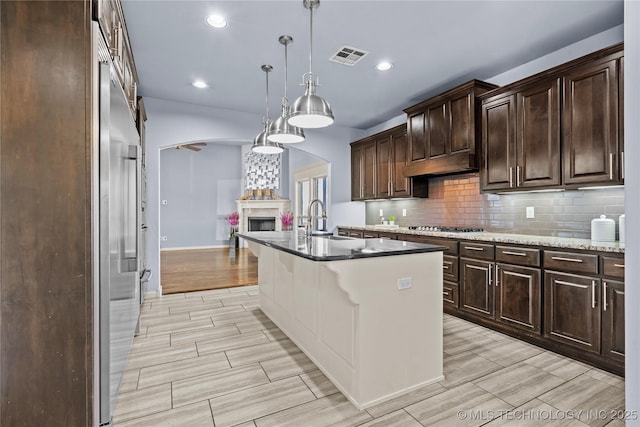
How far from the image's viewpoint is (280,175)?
33.2 ft

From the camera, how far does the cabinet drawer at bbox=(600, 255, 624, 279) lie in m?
2.26

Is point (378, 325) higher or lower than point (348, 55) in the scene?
lower

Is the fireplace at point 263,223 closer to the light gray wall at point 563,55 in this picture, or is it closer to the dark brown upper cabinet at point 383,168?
the dark brown upper cabinet at point 383,168

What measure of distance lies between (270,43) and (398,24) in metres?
1.17

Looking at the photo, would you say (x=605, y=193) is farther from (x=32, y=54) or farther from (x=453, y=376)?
(x=32, y=54)

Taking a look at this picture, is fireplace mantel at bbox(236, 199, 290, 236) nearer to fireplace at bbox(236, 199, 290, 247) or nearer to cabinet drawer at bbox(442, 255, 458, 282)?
fireplace at bbox(236, 199, 290, 247)

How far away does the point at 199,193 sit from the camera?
9.62 m

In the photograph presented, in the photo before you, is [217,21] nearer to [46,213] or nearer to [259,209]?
[46,213]

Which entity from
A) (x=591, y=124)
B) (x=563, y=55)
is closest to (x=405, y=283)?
(x=591, y=124)

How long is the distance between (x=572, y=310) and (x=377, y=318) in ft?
5.50

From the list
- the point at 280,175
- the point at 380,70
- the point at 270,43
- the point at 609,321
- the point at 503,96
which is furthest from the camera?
the point at 280,175

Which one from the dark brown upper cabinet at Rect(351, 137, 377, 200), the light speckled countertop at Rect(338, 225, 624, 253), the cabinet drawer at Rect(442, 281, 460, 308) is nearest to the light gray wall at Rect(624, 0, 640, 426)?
the light speckled countertop at Rect(338, 225, 624, 253)

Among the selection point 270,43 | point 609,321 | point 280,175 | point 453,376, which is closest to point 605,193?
point 609,321

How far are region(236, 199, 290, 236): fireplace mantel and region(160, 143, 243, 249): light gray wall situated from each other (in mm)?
672
